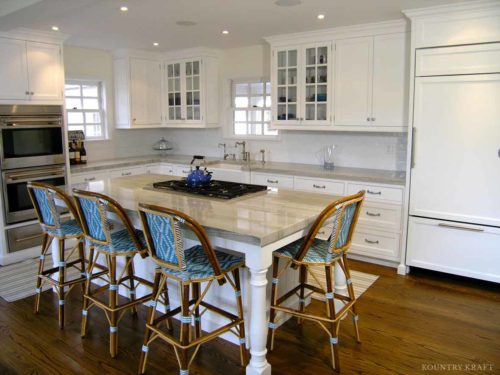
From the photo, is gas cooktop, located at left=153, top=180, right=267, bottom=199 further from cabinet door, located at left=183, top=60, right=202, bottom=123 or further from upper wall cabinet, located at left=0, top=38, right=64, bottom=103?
cabinet door, located at left=183, top=60, right=202, bottom=123

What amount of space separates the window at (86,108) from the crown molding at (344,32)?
254 cm

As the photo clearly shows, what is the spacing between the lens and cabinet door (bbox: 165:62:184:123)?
6.05 meters

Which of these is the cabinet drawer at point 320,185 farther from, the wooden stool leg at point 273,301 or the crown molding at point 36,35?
the crown molding at point 36,35

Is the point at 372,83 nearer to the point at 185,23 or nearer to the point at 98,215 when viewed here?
the point at 185,23

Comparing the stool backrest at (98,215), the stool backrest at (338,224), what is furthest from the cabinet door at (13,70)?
the stool backrest at (338,224)

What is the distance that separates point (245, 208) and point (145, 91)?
12.6ft

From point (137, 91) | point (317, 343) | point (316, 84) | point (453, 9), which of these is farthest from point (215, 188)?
point (137, 91)

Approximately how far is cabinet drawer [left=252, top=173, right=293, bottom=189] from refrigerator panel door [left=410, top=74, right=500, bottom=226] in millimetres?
1371

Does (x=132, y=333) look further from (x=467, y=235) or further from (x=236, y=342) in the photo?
(x=467, y=235)

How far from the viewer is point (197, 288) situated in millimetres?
2695

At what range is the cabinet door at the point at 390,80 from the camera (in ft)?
13.8

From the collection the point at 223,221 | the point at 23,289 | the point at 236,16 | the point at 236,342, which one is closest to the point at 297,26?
the point at 236,16

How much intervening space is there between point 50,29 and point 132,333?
3305 mm

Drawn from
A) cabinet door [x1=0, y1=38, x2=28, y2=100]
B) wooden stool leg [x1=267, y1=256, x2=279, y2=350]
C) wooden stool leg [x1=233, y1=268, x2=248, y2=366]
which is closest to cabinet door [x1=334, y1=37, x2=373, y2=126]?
wooden stool leg [x1=267, y1=256, x2=279, y2=350]
